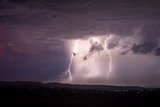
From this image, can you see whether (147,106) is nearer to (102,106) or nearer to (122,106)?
(122,106)

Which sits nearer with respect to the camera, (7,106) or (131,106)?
(7,106)

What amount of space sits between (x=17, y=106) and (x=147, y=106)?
30.0 m

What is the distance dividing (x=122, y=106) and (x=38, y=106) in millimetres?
19369

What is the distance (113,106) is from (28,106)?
19.4 metres

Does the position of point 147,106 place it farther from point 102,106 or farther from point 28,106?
point 28,106

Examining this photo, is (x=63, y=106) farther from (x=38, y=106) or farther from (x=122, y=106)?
(x=122, y=106)

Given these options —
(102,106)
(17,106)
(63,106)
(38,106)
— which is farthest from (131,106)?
(17,106)

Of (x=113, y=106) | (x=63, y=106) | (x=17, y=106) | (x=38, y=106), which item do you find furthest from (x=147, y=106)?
(x=17, y=106)

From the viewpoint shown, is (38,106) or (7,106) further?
(38,106)

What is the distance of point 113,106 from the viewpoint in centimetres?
6562

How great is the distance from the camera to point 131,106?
67.0m

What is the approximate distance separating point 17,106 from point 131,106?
26.3 meters

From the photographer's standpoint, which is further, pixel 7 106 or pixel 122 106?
pixel 122 106

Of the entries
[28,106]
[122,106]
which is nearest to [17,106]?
[28,106]
